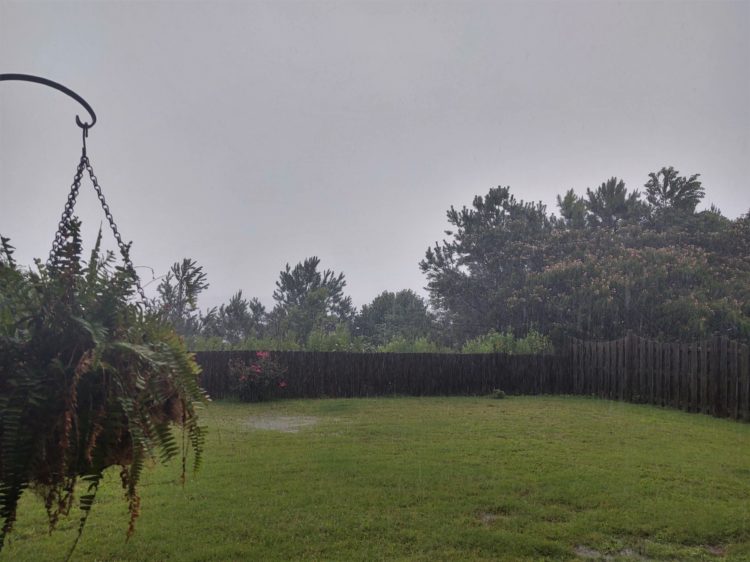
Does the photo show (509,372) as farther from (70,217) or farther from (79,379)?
(79,379)

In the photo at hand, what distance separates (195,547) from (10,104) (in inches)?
121

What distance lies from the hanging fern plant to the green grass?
43cm

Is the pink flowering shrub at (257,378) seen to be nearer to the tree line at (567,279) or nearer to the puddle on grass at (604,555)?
the tree line at (567,279)

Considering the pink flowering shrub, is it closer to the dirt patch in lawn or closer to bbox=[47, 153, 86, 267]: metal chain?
the dirt patch in lawn

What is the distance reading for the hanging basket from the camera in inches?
68.1

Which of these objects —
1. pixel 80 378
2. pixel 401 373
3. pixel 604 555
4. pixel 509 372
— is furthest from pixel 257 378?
pixel 80 378

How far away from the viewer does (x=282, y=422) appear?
9.40m

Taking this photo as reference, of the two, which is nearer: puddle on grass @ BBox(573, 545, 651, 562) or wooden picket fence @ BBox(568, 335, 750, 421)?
puddle on grass @ BBox(573, 545, 651, 562)

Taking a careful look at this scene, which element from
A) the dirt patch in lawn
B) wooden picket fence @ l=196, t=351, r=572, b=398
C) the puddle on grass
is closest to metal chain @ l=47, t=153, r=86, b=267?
the puddle on grass

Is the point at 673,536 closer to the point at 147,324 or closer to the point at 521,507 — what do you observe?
the point at 521,507

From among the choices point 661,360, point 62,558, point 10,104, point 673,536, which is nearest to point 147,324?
point 62,558

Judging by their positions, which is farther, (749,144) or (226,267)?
(226,267)

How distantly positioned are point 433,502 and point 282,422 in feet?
18.4

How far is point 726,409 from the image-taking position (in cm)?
1030
